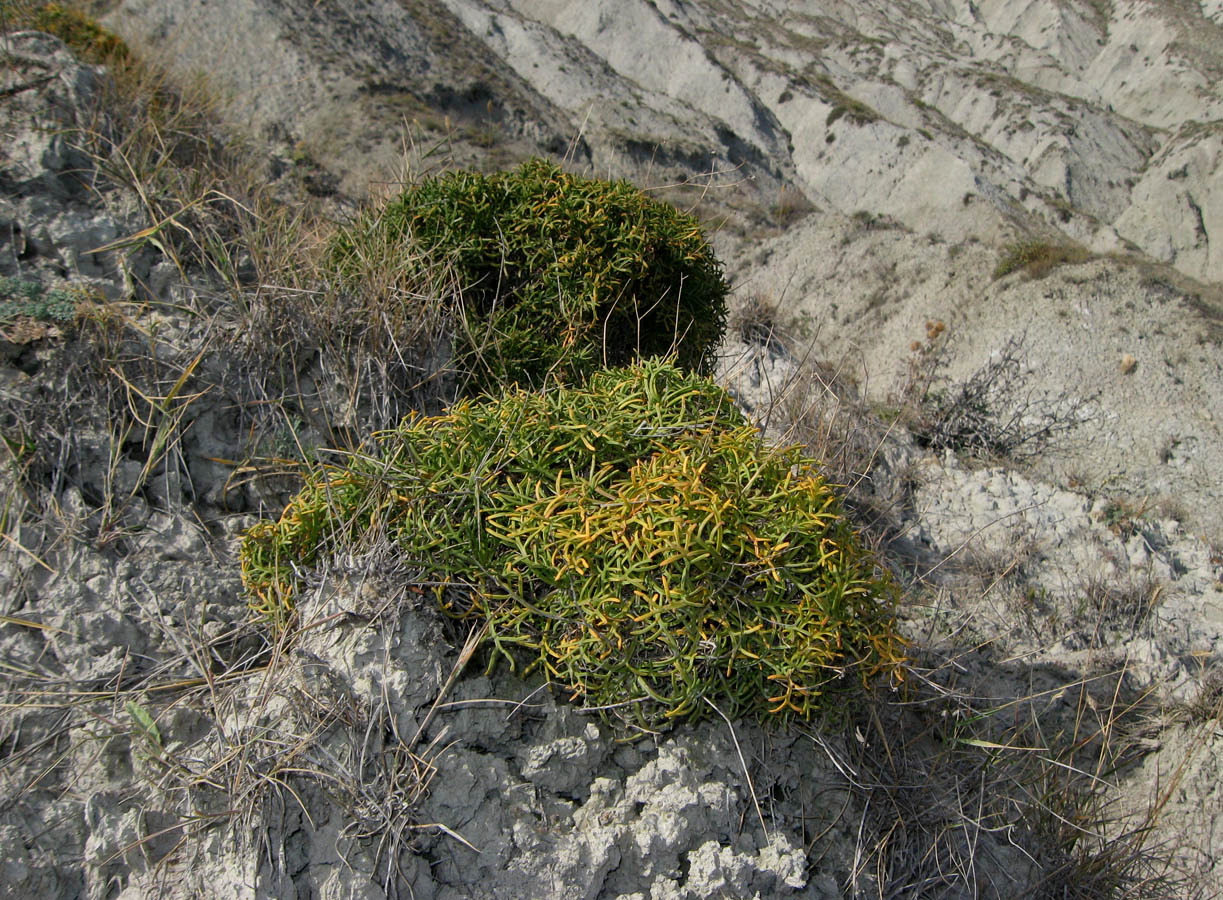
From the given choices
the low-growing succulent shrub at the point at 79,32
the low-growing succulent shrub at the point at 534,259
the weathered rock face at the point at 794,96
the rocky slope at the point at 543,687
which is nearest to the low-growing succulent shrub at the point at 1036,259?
the rocky slope at the point at 543,687

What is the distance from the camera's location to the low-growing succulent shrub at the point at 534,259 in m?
4.18

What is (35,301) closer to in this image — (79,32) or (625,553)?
(625,553)

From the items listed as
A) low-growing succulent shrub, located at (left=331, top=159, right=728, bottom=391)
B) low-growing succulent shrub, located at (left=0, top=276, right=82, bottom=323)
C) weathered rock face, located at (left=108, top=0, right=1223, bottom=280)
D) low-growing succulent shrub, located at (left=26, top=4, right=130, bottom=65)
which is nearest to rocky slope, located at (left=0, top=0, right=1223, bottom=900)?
low-growing succulent shrub, located at (left=0, top=276, right=82, bottom=323)

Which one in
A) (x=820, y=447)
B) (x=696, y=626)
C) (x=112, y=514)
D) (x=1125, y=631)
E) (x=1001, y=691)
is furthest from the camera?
(x=1125, y=631)

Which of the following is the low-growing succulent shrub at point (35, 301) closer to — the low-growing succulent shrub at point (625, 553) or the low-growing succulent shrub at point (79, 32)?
the low-growing succulent shrub at point (625, 553)

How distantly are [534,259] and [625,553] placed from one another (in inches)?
91.5

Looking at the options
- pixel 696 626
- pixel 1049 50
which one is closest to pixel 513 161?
pixel 696 626

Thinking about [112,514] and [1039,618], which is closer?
[112,514]

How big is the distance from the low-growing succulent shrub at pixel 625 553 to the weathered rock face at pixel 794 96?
4.39 metres

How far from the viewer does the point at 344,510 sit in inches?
113

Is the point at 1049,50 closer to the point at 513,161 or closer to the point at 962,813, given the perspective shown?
the point at 513,161

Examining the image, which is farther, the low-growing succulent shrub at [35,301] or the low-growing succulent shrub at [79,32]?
the low-growing succulent shrub at [79,32]

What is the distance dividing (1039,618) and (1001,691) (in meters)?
1.00

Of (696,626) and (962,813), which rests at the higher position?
(696,626)
